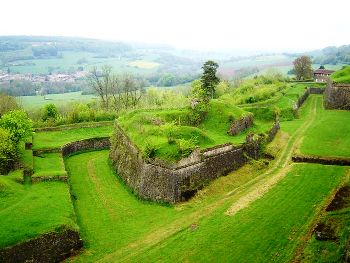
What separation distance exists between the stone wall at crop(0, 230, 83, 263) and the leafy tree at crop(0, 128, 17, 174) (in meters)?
12.6

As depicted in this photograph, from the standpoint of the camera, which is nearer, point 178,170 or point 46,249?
point 46,249

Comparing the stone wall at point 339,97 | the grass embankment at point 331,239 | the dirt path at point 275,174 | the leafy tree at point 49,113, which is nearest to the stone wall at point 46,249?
the dirt path at point 275,174

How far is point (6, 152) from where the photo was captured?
35.9 m

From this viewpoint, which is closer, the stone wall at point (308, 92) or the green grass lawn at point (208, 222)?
the green grass lawn at point (208, 222)

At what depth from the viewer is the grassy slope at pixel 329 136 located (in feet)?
134

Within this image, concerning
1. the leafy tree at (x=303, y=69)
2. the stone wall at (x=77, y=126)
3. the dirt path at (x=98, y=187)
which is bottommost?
the dirt path at (x=98, y=187)

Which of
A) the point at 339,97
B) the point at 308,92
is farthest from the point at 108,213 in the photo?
the point at 308,92

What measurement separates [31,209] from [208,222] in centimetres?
1299

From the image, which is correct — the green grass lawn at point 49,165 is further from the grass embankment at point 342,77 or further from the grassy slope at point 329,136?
the grass embankment at point 342,77

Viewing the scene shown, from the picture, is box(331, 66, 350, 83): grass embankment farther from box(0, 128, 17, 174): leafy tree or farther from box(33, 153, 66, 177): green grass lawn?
box(0, 128, 17, 174): leafy tree

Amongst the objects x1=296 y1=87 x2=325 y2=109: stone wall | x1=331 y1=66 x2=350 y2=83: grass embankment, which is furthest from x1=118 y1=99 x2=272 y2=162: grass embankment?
x1=331 y1=66 x2=350 y2=83: grass embankment

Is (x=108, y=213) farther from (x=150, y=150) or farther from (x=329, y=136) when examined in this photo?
(x=329, y=136)

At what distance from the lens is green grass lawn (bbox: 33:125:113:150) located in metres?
48.9

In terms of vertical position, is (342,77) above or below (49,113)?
above
